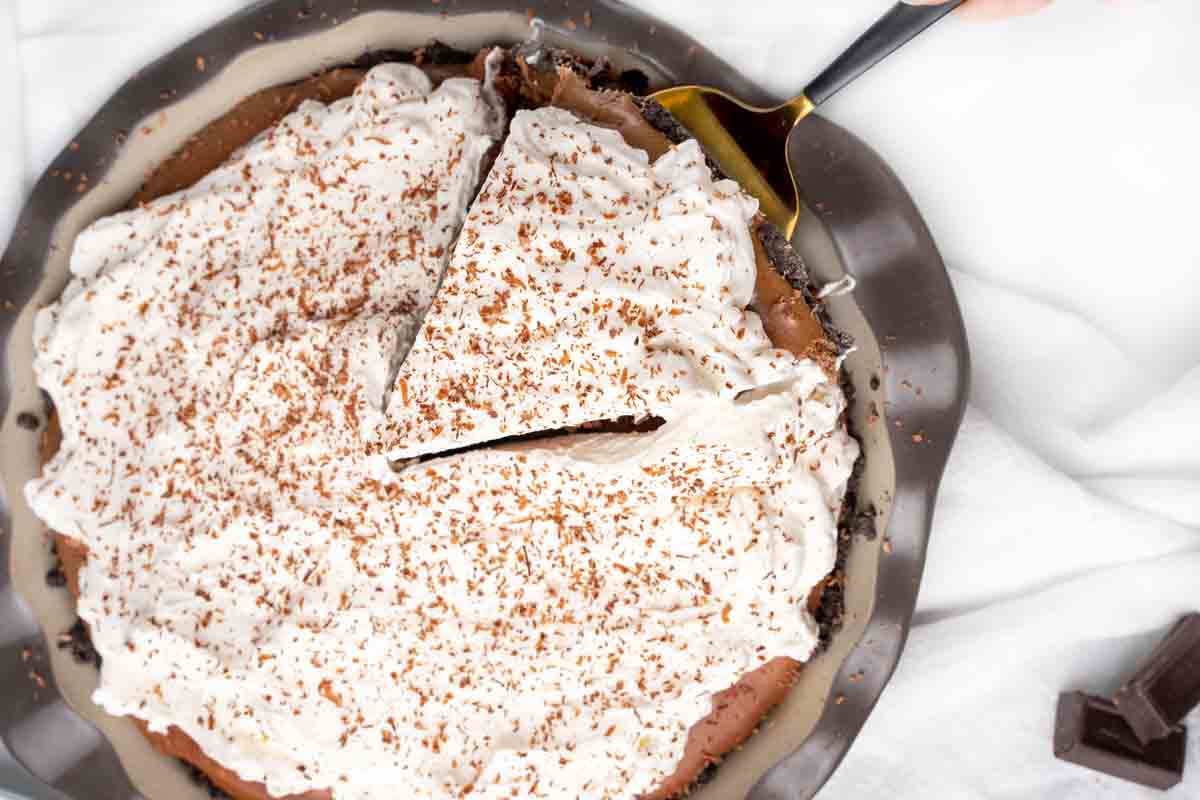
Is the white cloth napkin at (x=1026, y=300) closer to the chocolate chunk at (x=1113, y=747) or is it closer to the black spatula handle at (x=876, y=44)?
the chocolate chunk at (x=1113, y=747)

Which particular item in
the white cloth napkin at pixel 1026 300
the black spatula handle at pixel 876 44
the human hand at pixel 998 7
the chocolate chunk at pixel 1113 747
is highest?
the human hand at pixel 998 7

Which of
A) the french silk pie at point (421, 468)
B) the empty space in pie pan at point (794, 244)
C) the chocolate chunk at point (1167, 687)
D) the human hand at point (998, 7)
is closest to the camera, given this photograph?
the french silk pie at point (421, 468)

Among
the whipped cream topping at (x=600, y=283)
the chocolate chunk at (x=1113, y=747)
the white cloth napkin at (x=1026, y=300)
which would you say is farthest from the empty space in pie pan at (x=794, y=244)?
the chocolate chunk at (x=1113, y=747)

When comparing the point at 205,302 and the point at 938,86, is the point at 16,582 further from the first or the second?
the point at 938,86

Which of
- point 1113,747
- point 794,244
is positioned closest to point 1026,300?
point 794,244

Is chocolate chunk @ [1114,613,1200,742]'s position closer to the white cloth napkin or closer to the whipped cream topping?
the white cloth napkin

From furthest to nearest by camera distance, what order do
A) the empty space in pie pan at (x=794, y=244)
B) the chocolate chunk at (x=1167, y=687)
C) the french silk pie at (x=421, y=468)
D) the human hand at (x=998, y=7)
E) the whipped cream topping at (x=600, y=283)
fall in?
the chocolate chunk at (x=1167, y=687) → the empty space in pie pan at (x=794, y=244) → the human hand at (x=998, y=7) → the french silk pie at (x=421, y=468) → the whipped cream topping at (x=600, y=283)

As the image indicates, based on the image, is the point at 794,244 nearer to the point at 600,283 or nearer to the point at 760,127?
the point at 760,127
